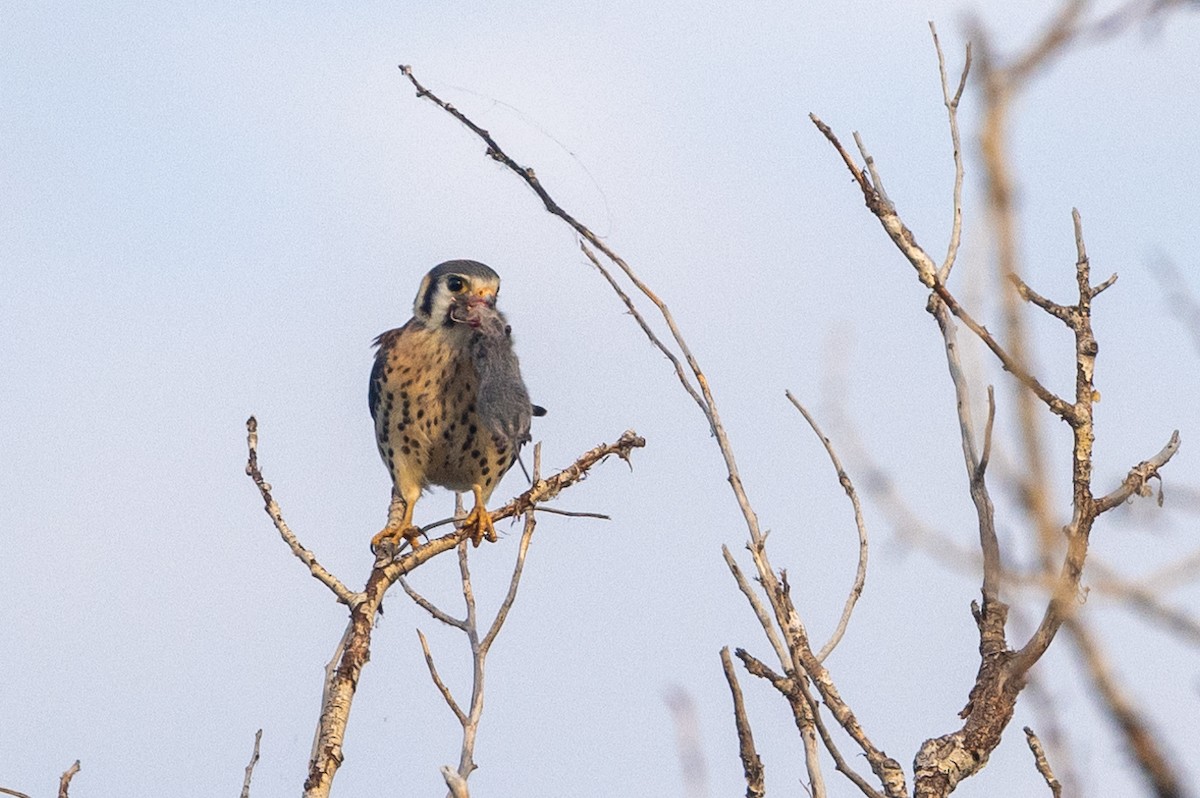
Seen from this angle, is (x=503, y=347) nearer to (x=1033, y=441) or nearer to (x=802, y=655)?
(x=802, y=655)

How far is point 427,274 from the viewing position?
235 inches

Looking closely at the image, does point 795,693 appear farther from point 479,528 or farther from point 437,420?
point 437,420

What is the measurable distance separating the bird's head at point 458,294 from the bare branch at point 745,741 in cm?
304

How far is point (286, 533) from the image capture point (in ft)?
11.1

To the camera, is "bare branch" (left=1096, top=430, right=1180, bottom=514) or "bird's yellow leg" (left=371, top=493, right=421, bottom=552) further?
"bird's yellow leg" (left=371, top=493, right=421, bottom=552)

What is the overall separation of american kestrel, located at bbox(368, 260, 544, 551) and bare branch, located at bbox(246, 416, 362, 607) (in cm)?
190

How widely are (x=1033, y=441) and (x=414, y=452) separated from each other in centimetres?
498

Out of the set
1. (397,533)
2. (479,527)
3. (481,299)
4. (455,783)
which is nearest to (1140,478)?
(455,783)

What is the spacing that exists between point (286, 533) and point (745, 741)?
1263 millimetres

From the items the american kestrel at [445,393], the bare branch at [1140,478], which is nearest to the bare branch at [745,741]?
the bare branch at [1140,478]

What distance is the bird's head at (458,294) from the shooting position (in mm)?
5566

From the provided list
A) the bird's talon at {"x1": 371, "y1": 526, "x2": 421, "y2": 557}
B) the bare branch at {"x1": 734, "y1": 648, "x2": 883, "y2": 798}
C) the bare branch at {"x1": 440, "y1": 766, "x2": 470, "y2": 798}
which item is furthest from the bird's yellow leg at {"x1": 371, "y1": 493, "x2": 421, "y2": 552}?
the bare branch at {"x1": 440, "y1": 766, "x2": 470, "y2": 798}

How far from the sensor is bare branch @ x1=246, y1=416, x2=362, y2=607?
338 centimetres

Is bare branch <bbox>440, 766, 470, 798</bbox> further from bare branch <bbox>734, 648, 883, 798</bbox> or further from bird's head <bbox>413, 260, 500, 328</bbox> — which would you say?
bird's head <bbox>413, 260, 500, 328</bbox>
